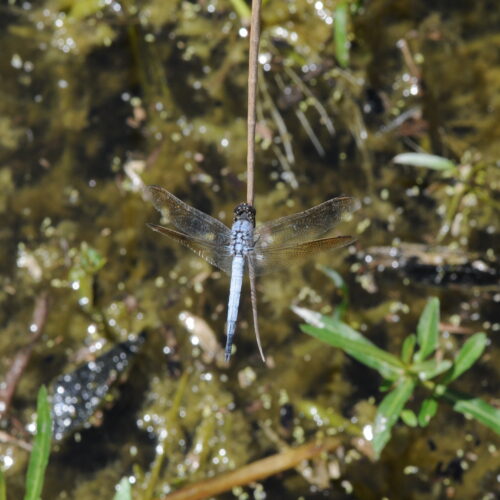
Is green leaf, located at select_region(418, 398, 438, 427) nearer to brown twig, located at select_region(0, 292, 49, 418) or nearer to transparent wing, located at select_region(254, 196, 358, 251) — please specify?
transparent wing, located at select_region(254, 196, 358, 251)

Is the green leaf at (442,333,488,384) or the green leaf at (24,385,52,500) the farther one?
the green leaf at (442,333,488,384)

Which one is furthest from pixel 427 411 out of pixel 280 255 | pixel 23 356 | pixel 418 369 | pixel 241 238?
pixel 23 356

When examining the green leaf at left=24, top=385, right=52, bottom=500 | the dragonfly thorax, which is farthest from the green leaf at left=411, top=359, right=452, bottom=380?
the green leaf at left=24, top=385, right=52, bottom=500

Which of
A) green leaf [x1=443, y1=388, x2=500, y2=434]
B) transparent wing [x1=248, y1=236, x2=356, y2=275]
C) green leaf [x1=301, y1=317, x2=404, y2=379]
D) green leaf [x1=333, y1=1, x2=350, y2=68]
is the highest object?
green leaf [x1=333, y1=1, x2=350, y2=68]

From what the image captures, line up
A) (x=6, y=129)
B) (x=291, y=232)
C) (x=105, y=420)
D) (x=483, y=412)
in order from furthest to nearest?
(x=6, y=129) → (x=105, y=420) → (x=483, y=412) → (x=291, y=232)

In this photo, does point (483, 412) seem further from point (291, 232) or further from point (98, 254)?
point (98, 254)

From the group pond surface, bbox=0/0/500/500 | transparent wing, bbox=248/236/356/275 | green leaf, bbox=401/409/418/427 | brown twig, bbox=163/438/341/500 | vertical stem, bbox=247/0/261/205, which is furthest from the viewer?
pond surface, bbox=0/0/500/500

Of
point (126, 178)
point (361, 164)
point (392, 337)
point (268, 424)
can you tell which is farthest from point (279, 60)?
point (268, 424)
